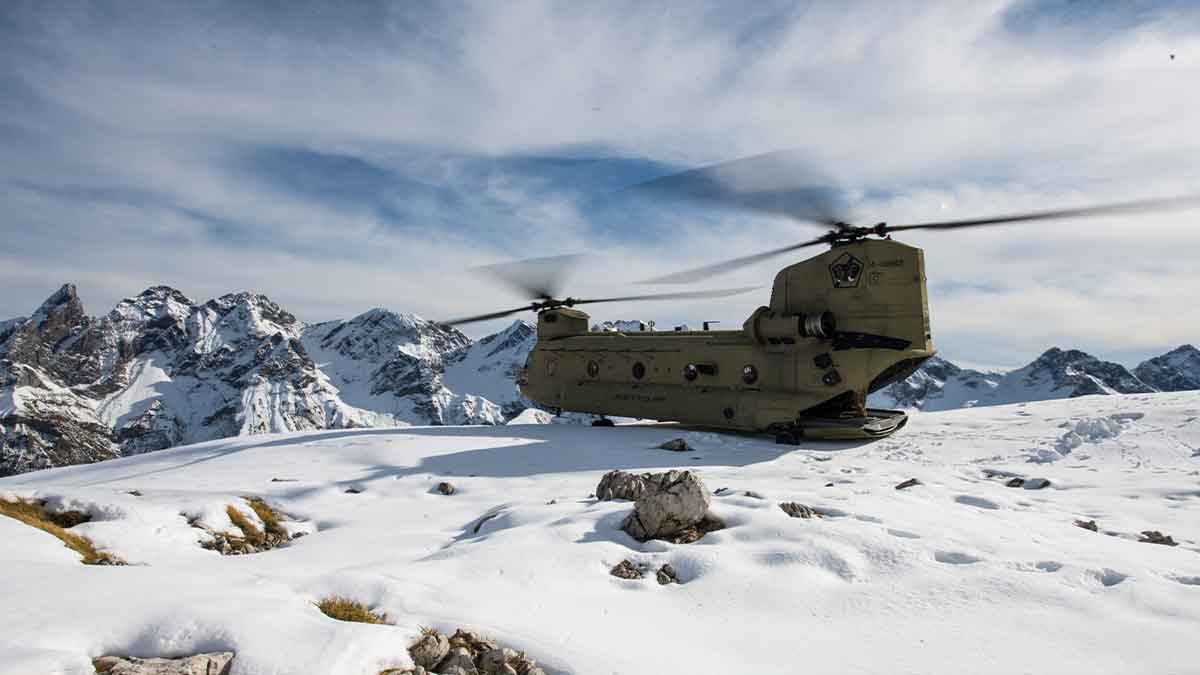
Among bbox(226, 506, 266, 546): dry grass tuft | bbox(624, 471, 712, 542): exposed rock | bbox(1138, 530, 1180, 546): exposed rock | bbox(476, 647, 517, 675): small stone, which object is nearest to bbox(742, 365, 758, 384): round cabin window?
bbox(1138, 530, 1180, 546): exposed rock

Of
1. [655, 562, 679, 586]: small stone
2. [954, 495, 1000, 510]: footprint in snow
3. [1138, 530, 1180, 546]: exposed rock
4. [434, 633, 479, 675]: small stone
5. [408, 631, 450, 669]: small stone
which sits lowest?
[1138, 530, 1180, 546]: exposed rock

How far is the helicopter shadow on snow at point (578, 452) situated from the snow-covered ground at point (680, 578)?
1308 mm

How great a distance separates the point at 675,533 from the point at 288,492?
765cm

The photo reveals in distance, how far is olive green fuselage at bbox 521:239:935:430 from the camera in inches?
640

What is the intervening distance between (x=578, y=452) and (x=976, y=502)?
8385 millimetres

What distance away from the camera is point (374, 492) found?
1138 cm

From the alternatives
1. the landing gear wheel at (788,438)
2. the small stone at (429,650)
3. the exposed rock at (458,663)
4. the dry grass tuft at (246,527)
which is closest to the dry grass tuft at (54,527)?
the dry grass tuft at (246,527)

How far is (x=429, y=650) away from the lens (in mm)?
3953

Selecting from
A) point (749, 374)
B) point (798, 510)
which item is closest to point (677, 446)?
point (749, 374)

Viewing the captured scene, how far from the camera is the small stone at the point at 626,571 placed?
5.87 m

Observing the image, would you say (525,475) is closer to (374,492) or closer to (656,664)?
(374,492)

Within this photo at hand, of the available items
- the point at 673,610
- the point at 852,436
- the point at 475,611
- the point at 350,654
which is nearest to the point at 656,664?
the point at 673,610

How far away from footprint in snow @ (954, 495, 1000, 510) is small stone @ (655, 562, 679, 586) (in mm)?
5258

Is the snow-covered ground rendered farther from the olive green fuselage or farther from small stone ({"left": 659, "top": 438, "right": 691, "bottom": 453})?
the olive green fuselage
